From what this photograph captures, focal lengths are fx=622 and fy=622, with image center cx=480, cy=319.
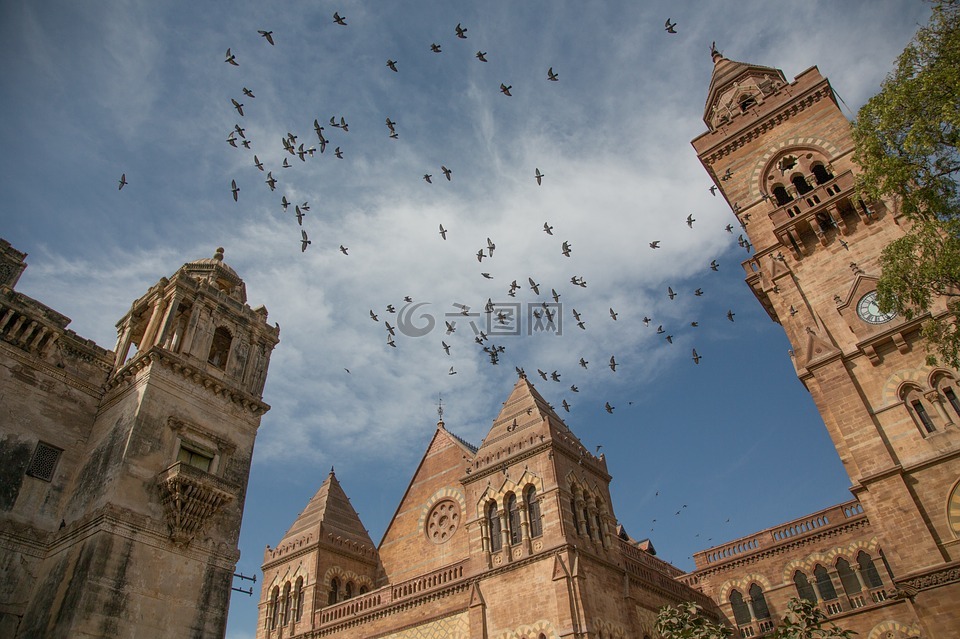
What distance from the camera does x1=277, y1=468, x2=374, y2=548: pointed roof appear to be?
105 ft

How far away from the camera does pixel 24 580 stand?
1650 centimetres

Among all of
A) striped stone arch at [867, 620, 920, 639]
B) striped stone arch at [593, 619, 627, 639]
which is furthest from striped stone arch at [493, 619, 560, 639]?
striped stone arch at [867, 620, 920, 639]

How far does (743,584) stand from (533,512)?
12.9m

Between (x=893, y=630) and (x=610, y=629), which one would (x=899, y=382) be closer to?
(x=893, y=630)

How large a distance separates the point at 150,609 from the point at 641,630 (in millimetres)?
16537

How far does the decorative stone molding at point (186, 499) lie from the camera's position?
57.6 ft

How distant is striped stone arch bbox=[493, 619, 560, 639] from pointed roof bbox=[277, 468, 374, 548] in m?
13.0

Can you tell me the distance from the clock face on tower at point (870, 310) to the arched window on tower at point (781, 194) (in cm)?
689

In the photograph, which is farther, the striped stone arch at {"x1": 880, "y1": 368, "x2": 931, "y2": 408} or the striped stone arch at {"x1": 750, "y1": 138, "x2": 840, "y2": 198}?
the striped stone arch at {"x1": 750, "y1": 138, "x2": 840, "y2": 198}

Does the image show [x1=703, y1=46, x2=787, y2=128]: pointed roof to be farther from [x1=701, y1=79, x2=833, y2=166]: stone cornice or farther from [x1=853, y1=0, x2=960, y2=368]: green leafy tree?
[x1=853, y1=0, x2=960, y2=368]: green leafy tree

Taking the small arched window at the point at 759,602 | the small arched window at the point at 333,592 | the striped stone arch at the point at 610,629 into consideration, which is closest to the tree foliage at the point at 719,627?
the striped stone arch at the point at 610,629

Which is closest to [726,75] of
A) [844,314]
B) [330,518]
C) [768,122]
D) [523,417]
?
[768,122]

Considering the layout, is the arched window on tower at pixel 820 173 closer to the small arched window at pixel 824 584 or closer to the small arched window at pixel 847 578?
the small arched window at pixel 847 578

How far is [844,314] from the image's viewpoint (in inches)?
893
